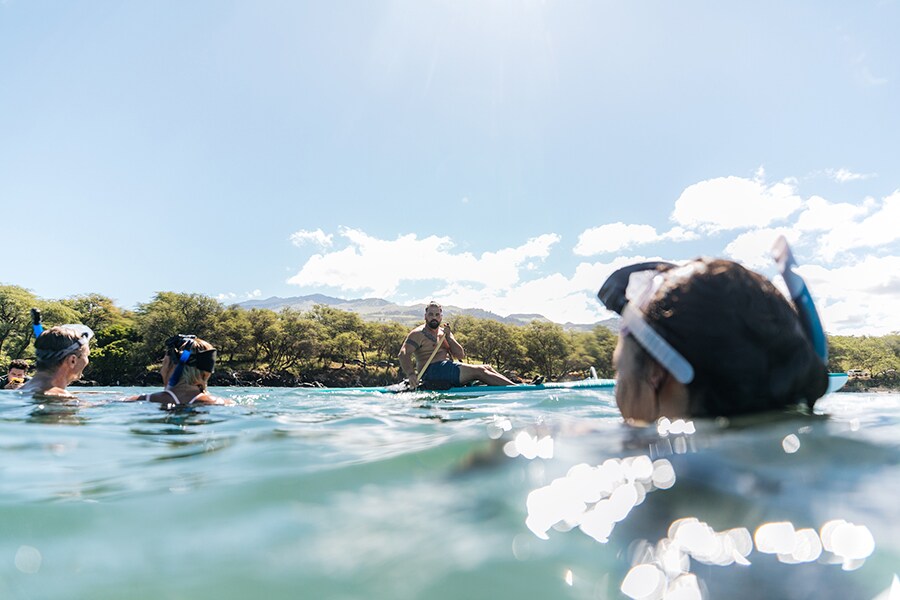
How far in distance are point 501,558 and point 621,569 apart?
13.5 inches

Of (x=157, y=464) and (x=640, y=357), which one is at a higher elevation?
(x=640, y=357)

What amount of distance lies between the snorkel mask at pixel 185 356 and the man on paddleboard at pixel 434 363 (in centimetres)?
620

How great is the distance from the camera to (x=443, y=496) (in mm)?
2074

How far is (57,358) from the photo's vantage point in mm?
7441

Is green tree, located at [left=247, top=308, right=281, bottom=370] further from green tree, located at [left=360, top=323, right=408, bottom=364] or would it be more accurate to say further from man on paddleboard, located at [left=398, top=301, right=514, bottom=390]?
man on paddleboard, located at [left=398, top=301, right=514, bottom=390]

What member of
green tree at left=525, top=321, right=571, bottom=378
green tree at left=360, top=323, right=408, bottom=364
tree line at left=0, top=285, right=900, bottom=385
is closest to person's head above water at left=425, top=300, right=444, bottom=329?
tree line at left=0, top=285, right=900, bottom=385

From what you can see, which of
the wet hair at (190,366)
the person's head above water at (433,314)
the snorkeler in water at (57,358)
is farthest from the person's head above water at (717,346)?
the person's head above water at (433,314)

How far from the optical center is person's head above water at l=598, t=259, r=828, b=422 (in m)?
2.04

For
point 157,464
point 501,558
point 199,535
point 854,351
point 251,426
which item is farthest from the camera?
point 854,351

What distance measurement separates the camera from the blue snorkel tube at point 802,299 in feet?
7.41

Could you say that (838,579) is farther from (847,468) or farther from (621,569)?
(847,468)

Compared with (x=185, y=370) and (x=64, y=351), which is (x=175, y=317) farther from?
(x=185, y=370)

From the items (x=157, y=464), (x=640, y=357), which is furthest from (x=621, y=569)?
(x=157, y=464)

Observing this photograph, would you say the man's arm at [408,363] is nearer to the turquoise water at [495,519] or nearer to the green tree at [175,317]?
the turquoise water at [495,519]
